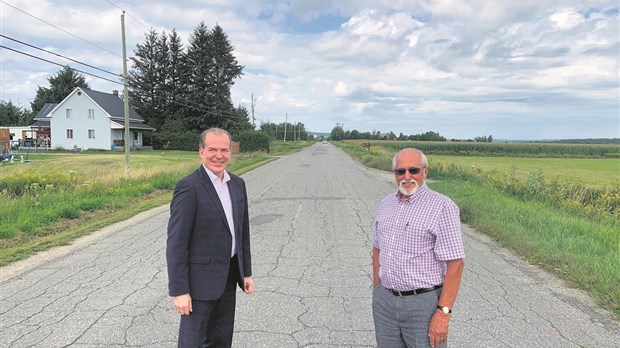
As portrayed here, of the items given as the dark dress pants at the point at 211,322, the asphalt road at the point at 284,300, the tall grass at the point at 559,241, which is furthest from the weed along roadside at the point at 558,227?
the dark dress pants at the point at 211,322

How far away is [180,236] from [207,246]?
7.3 inches

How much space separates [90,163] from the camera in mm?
27141

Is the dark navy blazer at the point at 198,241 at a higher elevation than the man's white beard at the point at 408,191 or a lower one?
lower

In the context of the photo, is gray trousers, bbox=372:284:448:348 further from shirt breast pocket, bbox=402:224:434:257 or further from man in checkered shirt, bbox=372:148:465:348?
shirt breast pocket, bbox=402:224:434:257

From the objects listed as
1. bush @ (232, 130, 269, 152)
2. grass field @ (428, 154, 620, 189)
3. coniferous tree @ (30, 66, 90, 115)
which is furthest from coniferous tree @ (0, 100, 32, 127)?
grass field @ (428, 154, 620, 189)

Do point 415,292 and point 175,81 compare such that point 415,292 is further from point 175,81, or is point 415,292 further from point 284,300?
point 175,81

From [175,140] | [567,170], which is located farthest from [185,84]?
[567,170]

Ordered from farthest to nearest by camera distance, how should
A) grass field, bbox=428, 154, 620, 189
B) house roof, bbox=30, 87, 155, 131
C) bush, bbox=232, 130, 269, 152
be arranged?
bush, bbox=232, 130, 269, 152 < house roof, bbox=30, 87, 155, 131 < grass field, bbox=428, 154, 620, 189

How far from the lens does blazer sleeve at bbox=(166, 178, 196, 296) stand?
245 centimetres

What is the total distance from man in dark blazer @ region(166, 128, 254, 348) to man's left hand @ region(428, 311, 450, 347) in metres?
1.26

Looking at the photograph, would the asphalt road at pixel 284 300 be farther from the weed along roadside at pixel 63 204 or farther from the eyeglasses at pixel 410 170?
the eyeglasses at pixel 410 170

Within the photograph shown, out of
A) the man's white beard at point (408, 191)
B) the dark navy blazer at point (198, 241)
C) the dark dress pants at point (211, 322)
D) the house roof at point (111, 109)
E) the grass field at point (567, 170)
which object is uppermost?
the house roof at point (111, 109)

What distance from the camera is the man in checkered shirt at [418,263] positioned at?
7.58 ft

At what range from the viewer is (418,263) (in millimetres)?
2375
